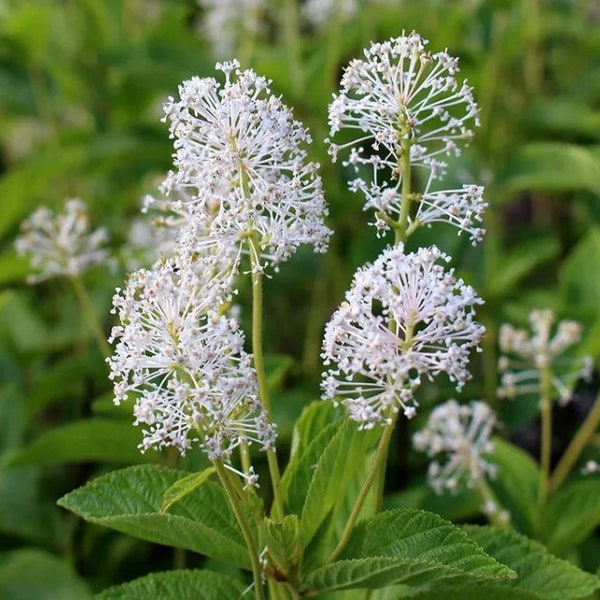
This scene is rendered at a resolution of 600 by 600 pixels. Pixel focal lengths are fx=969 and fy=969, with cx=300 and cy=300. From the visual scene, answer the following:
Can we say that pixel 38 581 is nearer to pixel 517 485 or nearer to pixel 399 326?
pixel 517 485

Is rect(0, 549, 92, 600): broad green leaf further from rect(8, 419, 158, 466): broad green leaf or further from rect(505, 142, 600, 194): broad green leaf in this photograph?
rect(505, 142, 600, 194): broad green leaf

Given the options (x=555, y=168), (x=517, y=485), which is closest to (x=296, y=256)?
(x=555, y=168)

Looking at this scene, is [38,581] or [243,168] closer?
[243,168]

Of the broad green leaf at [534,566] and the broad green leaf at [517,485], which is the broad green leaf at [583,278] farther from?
the broad green leaf at [534,566]

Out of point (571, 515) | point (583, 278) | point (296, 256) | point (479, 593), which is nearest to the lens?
point (479, 593)

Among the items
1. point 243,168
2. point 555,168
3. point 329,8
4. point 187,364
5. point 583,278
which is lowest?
point 187,364

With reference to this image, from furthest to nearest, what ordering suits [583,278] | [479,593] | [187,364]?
[583,278]
[479,593]
[187,364]

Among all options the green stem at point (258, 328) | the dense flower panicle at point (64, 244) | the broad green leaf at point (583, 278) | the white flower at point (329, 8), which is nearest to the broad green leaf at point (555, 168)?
the broad green leaf at point (583, 278)

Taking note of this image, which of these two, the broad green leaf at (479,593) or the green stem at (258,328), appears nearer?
the green stem at (258,328)
